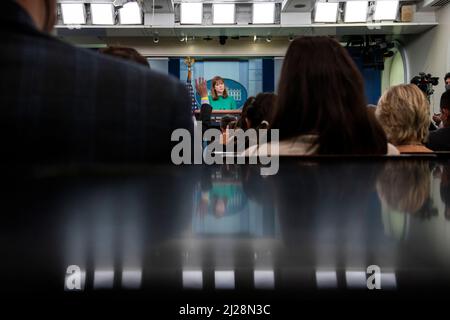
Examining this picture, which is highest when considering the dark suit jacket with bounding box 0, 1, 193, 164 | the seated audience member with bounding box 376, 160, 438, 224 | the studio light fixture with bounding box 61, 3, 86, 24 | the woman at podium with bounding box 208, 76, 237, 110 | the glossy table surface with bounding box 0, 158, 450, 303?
the studio light fixture with bounding box 61, 3, 86, 24

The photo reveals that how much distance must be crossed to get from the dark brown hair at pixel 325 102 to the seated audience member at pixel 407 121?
1.98 ft

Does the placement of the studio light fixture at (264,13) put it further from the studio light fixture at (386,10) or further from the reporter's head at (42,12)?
the reporter's head at (42,12)

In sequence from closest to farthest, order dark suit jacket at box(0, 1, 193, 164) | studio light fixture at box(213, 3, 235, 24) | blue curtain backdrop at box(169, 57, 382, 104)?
dark suit jacket at box(0, 1, 193, 164)
studio light fixture at box(213, 3, 235, 24)
blue curtain backdrop at box(169, 57, 382, 104)

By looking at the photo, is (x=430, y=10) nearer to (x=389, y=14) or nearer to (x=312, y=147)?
(x=389, y=14)

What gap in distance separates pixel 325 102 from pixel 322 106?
1 centimetres

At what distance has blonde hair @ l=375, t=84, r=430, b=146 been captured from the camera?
1788 mm

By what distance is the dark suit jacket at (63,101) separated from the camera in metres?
0.50

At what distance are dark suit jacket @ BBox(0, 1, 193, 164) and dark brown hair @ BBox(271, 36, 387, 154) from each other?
2.01ft

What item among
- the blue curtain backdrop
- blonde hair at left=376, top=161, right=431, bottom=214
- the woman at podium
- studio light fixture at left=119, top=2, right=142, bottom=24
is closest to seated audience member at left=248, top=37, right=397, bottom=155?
blonde hair at left=376, top=161, right=431, bottom=214

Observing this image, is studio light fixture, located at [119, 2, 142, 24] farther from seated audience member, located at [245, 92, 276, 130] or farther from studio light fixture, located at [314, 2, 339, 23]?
seated audience member, located at [245, 92, 276, 130]

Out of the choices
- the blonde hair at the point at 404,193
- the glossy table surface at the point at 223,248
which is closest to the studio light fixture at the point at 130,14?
the blonde hair at the point at 404,193

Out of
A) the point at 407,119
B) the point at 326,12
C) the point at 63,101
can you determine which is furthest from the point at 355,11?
the point at 63,101

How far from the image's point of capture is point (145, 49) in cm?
693

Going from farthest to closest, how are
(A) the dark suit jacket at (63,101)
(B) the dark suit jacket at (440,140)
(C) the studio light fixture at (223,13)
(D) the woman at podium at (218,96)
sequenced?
1. (D) the woman at podium at (218,96)
2. (C) the studio light fixture at (223,13)
3. (B) the dark suit jacket at (440,140)
4. (A) the dark suit jacket at (63,101)
